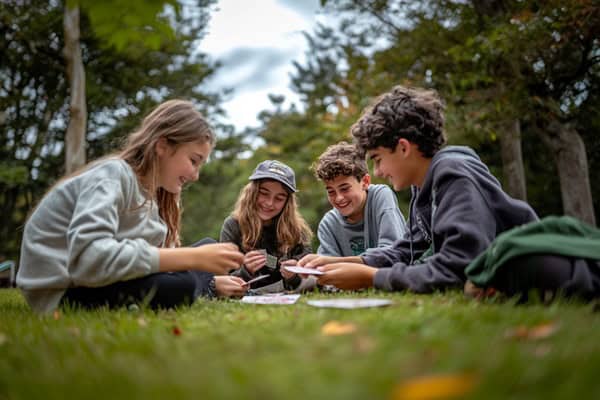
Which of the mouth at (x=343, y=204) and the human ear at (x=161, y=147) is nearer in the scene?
the human ear at (x=161, y=147)

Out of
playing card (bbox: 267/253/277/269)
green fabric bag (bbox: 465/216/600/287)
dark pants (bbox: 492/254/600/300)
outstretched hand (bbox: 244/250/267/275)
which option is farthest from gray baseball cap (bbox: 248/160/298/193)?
dark pants (bbox: 492/254/600/300)

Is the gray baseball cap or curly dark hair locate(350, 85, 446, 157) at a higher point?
curly dark hair locate(350, 85, 446, 157)

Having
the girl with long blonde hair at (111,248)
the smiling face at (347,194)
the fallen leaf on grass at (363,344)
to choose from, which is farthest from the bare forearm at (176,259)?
the smiling face at (347,194)

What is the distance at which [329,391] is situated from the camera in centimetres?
90

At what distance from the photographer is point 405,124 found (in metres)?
3.07

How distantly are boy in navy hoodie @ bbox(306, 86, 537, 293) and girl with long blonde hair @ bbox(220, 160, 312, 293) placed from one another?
1.25m

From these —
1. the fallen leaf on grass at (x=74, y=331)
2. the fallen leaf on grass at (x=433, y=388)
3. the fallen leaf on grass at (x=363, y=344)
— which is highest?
the fallen leaf on grass at (x=433, y=388)

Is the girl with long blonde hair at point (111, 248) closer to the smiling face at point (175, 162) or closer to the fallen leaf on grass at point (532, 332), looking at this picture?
the smiling face at point (175, 162)

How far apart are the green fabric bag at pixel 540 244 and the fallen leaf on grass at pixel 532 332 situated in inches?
19.8

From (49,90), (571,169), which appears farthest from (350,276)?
(49,90)

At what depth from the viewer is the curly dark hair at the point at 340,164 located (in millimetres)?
4320

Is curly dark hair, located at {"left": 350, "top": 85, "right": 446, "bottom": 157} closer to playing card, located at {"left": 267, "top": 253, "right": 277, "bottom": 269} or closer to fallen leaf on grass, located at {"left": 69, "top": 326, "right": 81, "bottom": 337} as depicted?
playing card, located at {"left": 267, "top": 253, "right": 277, "bottom": 269}

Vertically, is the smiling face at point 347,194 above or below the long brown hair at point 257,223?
above

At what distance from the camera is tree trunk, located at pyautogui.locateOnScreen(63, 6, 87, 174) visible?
959 centimetres
